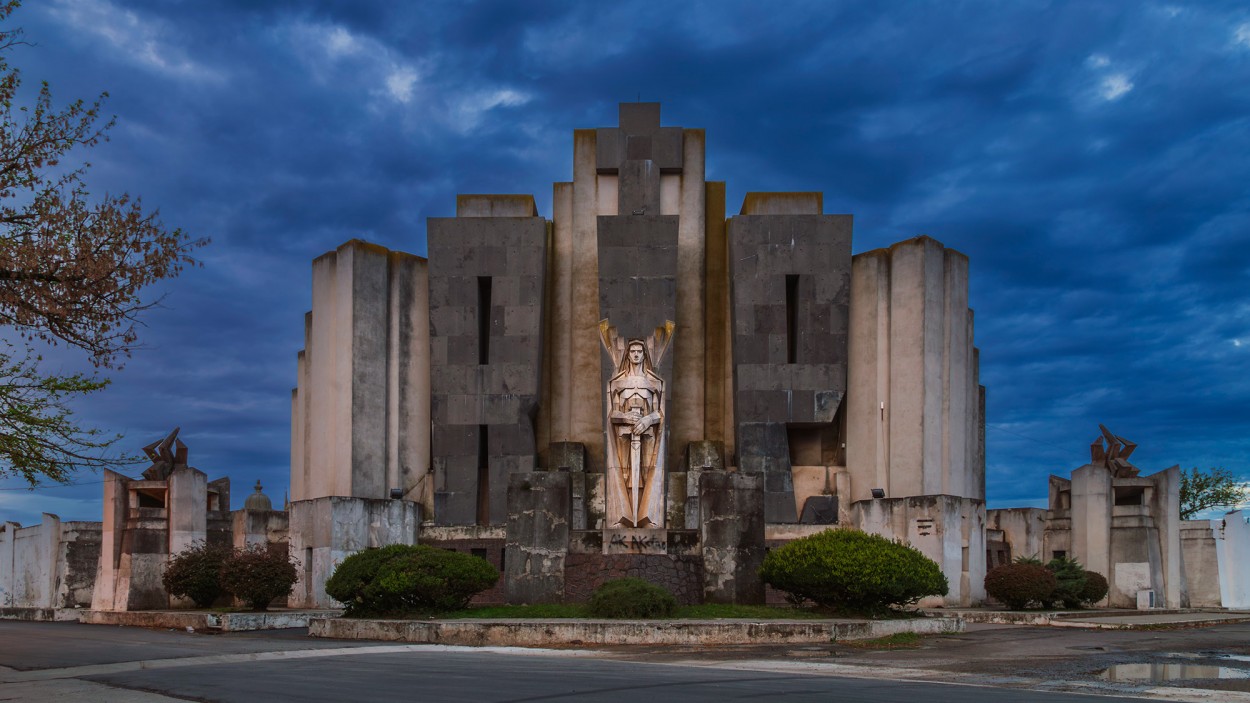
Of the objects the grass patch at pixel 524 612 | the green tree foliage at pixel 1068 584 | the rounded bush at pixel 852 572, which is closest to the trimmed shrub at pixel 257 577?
the grass patch at pixel 524 612

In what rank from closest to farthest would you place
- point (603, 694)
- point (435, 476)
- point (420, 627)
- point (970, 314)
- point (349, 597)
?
point (603, 694) < point (420, 627) < point (349, 597) < point (435, 476) < point (970, 314)

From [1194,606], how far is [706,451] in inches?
636

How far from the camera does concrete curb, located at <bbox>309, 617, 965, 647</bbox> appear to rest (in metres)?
19.2

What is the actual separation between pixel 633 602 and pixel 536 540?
4.30 m

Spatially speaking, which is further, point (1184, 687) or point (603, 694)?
point (1184, 687)

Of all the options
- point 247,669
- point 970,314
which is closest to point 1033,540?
point 970,314

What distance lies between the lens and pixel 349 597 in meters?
22.3

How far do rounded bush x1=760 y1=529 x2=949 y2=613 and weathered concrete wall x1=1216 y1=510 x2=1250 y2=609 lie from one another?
1995 centimetres

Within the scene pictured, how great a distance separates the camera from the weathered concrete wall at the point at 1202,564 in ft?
123

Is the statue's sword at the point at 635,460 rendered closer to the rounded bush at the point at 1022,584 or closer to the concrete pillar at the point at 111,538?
the rounded bush at the point at 1022,584

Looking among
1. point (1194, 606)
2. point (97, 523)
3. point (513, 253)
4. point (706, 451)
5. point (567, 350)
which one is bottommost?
point (1194, 606)

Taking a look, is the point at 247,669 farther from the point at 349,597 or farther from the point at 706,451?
the point at 706,451

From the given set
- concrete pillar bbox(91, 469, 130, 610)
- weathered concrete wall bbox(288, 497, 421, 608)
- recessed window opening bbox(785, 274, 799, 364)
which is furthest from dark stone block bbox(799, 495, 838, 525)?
concrete pillar bbox(91, 469, 130, 610)

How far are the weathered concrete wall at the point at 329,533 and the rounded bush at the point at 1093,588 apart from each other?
19052 mm
